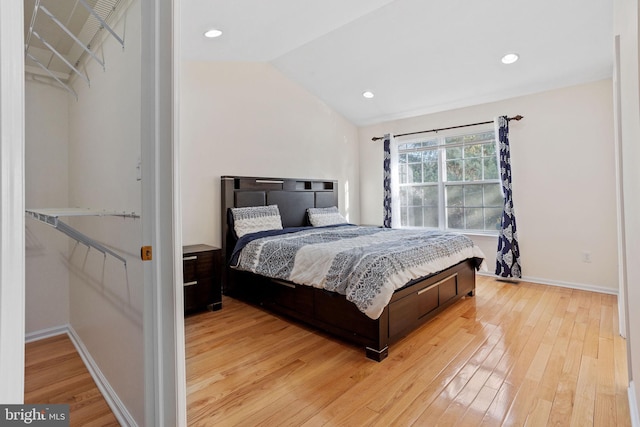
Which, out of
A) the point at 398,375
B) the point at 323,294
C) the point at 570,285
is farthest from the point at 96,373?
the point at 570,285

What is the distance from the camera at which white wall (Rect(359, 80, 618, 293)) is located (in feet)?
11.4

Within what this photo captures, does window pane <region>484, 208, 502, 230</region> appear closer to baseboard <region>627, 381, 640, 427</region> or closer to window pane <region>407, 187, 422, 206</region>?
window pane <region>407, 187, 422, 206</region>

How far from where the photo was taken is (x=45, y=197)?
2.59m

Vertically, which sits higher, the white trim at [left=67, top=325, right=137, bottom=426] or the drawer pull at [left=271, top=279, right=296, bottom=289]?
the drawer pull at [left=271, top=279, right=296, bottom=289]

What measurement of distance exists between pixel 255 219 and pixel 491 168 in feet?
10.6

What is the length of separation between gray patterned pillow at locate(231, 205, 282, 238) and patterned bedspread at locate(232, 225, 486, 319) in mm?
202

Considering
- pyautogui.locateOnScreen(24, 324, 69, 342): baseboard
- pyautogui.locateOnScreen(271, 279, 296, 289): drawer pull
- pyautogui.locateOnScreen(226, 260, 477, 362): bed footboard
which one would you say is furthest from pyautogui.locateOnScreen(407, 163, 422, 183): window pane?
pyautogui.locateOnScreen(24, 324, 69, 342): baseboard

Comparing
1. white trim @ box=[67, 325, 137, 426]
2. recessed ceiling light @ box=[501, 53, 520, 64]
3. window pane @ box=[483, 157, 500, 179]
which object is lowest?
white trim @ box=[67, 325, 137, 426]

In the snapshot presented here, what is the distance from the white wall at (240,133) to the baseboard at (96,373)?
4.17ft

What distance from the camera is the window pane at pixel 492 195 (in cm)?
429

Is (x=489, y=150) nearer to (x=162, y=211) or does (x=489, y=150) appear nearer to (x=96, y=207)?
(x=162, y=211)

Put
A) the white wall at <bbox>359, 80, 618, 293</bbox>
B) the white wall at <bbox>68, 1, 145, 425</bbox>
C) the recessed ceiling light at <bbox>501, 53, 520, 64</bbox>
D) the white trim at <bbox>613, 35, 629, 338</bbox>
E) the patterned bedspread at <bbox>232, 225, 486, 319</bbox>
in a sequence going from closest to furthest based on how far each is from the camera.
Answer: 1. the white wall at <bbox>68, 1, 145, 425</bbox>
2. the white trim at <bbox>613, 35, 629, 338</bbox>
3. the patterned bedspread at <bbox>232, 225, 486, 319</bbox>
4. the recessed ceiling light at <bbox>501, 53, 520, 64</bbox>
5. the white wall at <bbox>359, 80, 618, 293</bbox>

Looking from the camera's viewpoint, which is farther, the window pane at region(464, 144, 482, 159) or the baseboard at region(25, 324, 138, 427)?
the window pane at region(464, 144, 482, 159)

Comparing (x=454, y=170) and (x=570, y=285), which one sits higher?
(x=454, y=170)
